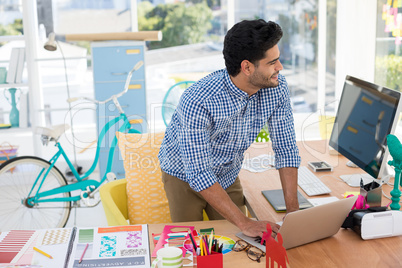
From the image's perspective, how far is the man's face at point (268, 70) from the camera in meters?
1.85

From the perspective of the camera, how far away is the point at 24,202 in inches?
142

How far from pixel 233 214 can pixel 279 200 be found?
0.40 m

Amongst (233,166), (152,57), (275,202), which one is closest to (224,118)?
(233,166)

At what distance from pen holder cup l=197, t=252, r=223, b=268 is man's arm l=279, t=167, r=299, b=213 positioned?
58cm

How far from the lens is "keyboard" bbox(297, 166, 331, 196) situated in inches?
88.9

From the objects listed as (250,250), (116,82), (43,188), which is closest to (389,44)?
(116,82)

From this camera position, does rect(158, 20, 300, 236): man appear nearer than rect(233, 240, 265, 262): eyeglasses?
No

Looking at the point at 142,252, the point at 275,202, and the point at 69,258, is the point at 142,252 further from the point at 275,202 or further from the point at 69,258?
the point at 275,202

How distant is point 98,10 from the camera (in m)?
5.27

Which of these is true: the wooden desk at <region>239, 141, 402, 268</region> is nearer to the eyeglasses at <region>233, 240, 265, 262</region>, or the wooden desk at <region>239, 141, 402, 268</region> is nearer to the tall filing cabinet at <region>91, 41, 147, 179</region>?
the eyeglasses at <region>233, 240, 265, 262</region>

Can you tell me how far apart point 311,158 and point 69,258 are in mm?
1587

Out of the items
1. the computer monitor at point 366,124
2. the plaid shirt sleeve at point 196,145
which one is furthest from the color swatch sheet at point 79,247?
the computer monitor at point 366,124

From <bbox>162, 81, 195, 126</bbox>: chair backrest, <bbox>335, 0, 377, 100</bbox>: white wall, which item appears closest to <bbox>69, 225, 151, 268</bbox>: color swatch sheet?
<bbox>162, 81, 195, 126</bbox>: chair backrest

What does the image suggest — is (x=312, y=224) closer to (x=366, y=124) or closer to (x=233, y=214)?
(x=233, y=214)
